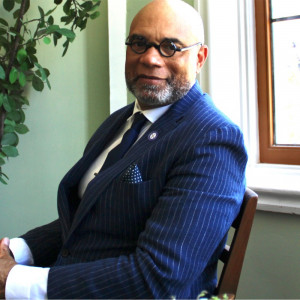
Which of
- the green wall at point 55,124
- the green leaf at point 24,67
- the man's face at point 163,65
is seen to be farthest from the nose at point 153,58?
the green leaf at point 24,67

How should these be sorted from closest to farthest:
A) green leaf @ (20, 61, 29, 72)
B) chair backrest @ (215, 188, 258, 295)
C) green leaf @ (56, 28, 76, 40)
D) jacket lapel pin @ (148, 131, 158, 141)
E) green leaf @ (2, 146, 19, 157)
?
chair backrest @ (215, 188, 258, 295), jacket lapel pin @ (148, 131, 158, 141), green leaf @ (56, 28, 76, 40), green leaf @ (20, 61, 29, 72), green leaf @ (2, 146, 19, 157)

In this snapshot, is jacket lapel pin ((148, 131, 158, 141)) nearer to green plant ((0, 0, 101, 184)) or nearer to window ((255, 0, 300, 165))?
window ((255, 0, 300, 165))

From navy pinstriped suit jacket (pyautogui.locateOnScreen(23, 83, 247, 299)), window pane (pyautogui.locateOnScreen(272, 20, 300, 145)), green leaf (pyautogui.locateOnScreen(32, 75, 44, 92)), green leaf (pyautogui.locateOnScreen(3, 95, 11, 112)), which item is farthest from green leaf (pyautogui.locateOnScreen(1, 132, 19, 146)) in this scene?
window pane (pyautogui.locateOnScreen(272, 20, 300, 145))

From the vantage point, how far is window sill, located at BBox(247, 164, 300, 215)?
145 centimetres

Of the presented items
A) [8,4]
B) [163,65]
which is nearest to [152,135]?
[163,65]

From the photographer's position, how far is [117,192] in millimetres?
1029

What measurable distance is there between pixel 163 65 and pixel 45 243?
2.33ft

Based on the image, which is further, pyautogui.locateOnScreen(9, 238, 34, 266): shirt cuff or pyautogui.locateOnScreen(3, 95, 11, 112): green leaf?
pyautogui.locateOnScreen(3, 95, 11, 112): green leaf

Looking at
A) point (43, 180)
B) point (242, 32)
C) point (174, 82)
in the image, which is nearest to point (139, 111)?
point (174, 82)

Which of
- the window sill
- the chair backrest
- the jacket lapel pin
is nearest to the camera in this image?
the chair backrest

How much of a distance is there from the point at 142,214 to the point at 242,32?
106 cm

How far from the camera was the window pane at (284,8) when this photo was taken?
1.65 m

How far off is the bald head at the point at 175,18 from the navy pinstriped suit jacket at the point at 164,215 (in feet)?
0.70

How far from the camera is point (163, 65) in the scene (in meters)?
1.18
